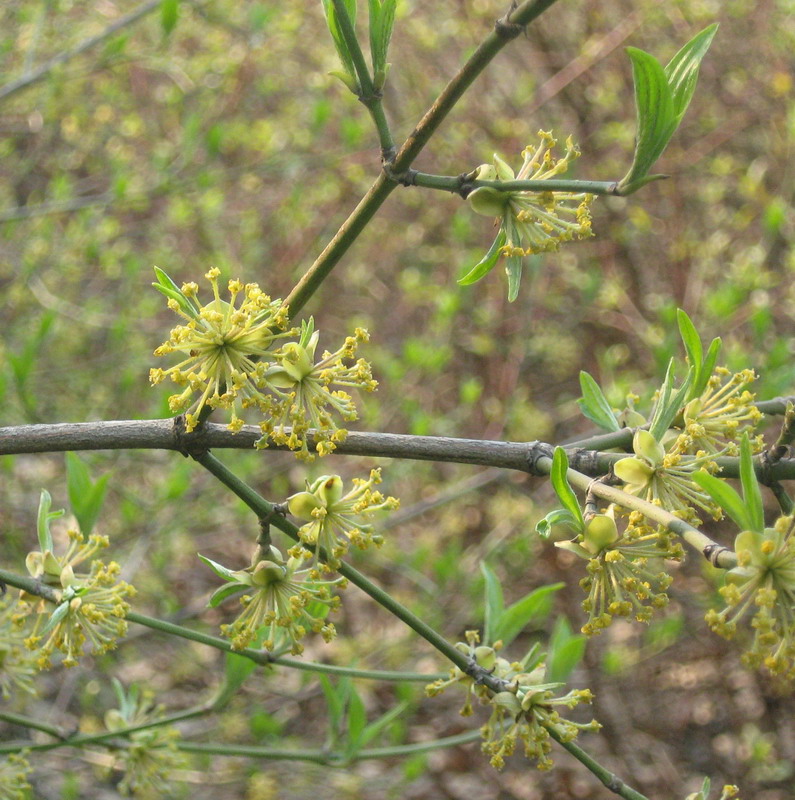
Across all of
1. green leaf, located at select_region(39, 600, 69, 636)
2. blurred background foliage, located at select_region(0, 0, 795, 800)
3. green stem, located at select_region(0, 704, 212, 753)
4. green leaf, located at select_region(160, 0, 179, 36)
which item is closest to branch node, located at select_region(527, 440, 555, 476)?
green leaf, located at select_region(39, 600, 69, 636)

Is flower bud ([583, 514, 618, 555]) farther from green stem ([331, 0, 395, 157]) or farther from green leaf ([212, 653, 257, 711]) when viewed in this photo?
green leaf ([212, 653, 257, 711])

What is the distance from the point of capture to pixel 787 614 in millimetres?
1013

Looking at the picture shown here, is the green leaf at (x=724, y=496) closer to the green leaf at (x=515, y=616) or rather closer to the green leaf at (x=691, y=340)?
the green leaf at (x=691, y=340)

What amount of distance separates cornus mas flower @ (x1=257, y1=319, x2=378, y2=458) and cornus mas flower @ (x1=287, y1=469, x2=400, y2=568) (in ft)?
0.21

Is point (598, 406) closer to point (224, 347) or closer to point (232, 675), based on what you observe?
point (224, 347)

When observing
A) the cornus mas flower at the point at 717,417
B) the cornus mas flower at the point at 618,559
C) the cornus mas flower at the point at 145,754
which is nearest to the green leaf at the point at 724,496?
the cornus mas flower at the point at 618,559

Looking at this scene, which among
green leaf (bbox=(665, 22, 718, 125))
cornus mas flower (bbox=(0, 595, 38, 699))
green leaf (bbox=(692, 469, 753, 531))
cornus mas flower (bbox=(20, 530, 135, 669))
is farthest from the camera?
cornus mas flower (bbox=(0, 595, 38, 699))

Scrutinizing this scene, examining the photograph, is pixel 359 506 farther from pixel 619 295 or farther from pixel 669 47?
pixel 669 47

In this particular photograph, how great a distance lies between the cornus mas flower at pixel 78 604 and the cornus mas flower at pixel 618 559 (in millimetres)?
646

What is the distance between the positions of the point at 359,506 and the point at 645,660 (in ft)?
10.8

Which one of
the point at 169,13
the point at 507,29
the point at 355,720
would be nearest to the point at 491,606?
the point at 355,720

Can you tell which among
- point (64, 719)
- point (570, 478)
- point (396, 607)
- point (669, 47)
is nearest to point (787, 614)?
point (570, 478)

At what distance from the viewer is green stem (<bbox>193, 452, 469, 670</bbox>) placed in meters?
1.18

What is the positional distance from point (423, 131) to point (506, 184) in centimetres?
12
